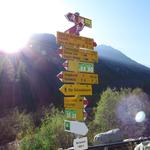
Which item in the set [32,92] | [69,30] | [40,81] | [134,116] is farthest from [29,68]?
[69,30]

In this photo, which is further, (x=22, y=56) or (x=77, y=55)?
(x=22, y=56)

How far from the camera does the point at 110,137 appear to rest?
2492 centimetres

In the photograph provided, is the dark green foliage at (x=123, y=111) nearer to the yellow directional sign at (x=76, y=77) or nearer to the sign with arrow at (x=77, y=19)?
the sign with arrow at (x=77, y=19)

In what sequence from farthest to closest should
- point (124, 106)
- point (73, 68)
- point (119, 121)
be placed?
1. point (124, 106)
2. point (119, 121)
3. point (73, 68)

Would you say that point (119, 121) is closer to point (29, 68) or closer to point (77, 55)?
point (77, 55)

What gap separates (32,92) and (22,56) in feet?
68.6

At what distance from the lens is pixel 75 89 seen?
12.9 meters

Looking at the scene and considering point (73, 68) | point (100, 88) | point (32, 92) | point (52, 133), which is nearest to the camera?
point (73, 68)

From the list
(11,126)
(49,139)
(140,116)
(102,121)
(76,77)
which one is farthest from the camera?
(11,126)

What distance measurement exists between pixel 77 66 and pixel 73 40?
745 millimetres

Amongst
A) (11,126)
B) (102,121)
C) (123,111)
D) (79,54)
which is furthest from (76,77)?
(11,126)

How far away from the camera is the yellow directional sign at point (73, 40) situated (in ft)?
41.8

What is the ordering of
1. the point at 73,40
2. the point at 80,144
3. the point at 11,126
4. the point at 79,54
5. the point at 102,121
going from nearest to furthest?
the point at 80,144
the point at 73,40
the point at 79,54
the point at 102,121
the point at 11,126

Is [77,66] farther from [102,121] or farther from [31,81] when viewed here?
[31,81]
